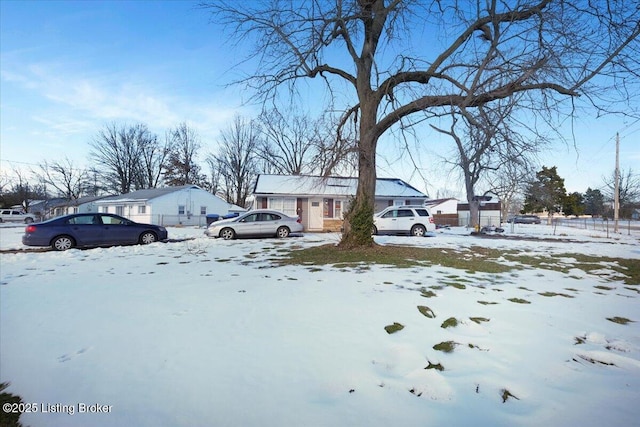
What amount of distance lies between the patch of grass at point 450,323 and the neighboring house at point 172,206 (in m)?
32.0

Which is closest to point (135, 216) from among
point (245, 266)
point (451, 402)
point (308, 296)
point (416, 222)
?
point (416, 222)

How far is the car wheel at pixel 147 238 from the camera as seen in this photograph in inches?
505

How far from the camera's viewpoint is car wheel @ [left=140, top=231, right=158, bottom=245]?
12836 millimetres

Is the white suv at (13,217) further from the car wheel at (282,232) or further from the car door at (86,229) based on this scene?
the car wheel at (282,232)

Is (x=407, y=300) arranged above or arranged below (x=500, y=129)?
below

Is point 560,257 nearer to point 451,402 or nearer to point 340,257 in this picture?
point 340,257

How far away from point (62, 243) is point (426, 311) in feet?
41.1

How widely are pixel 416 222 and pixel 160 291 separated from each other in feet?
46.9

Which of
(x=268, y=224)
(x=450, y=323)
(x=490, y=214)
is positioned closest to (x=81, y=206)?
(x=268, y=224)

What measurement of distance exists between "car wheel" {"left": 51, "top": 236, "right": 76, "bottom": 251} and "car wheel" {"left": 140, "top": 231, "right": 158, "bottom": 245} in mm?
2208

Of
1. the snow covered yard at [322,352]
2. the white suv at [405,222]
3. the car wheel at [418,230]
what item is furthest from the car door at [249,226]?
the snow covered yard at [322,352]

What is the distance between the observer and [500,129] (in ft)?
23.2

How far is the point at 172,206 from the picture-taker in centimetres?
3288

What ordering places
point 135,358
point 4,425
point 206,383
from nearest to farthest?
point 4,425
point 206,383
point 135,358
